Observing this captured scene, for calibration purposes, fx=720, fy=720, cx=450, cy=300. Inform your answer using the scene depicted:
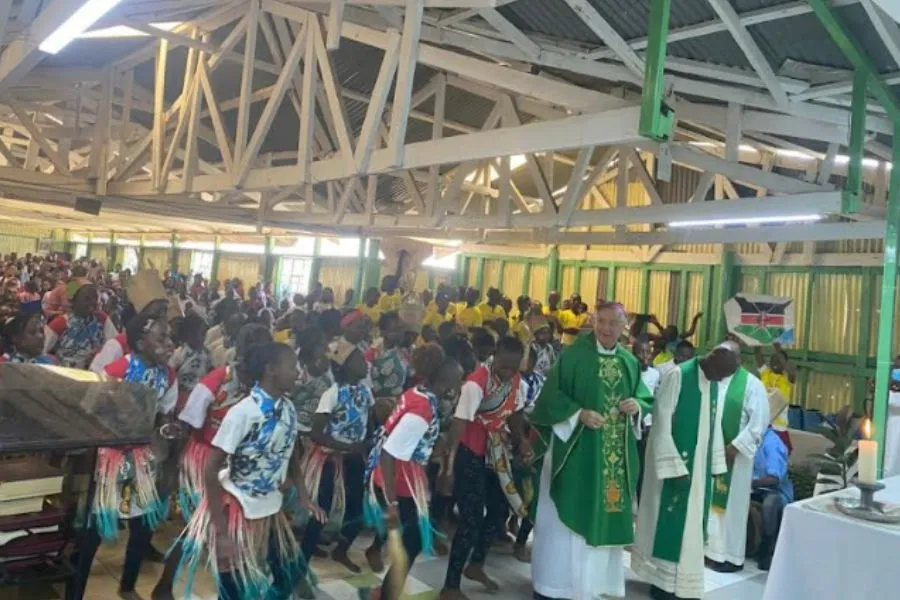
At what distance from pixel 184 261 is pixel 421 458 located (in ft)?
72.6

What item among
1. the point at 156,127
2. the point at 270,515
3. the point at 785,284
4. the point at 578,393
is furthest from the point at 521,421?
the point at 785,284

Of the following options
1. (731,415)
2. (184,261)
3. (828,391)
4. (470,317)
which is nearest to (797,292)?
(828,391)

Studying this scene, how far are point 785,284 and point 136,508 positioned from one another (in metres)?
9.62

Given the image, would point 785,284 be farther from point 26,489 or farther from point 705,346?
point 26,489

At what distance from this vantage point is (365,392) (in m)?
4.30

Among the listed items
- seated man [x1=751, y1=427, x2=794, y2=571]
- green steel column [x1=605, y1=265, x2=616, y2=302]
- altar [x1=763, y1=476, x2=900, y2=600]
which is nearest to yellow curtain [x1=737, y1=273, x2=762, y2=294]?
green steel column [x1=605, y1=265, x2=616, y2=302]

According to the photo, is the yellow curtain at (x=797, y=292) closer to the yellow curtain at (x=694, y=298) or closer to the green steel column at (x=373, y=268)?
the yellow curtain at (x=694, y=298)

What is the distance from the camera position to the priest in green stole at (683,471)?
443cm

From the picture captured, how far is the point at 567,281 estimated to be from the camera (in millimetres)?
13812

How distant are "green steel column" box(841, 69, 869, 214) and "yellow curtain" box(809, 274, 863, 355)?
5948mm

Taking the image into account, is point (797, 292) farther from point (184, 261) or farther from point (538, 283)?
point (184, 261)

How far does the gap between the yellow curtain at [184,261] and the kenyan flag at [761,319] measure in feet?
61.3

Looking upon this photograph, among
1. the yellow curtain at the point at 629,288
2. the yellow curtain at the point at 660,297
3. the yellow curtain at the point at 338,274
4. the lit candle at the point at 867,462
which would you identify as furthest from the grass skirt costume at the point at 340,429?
the yellow curtain at the point at 338,274

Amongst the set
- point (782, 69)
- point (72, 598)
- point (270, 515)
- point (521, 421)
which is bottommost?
point (72, 598)
